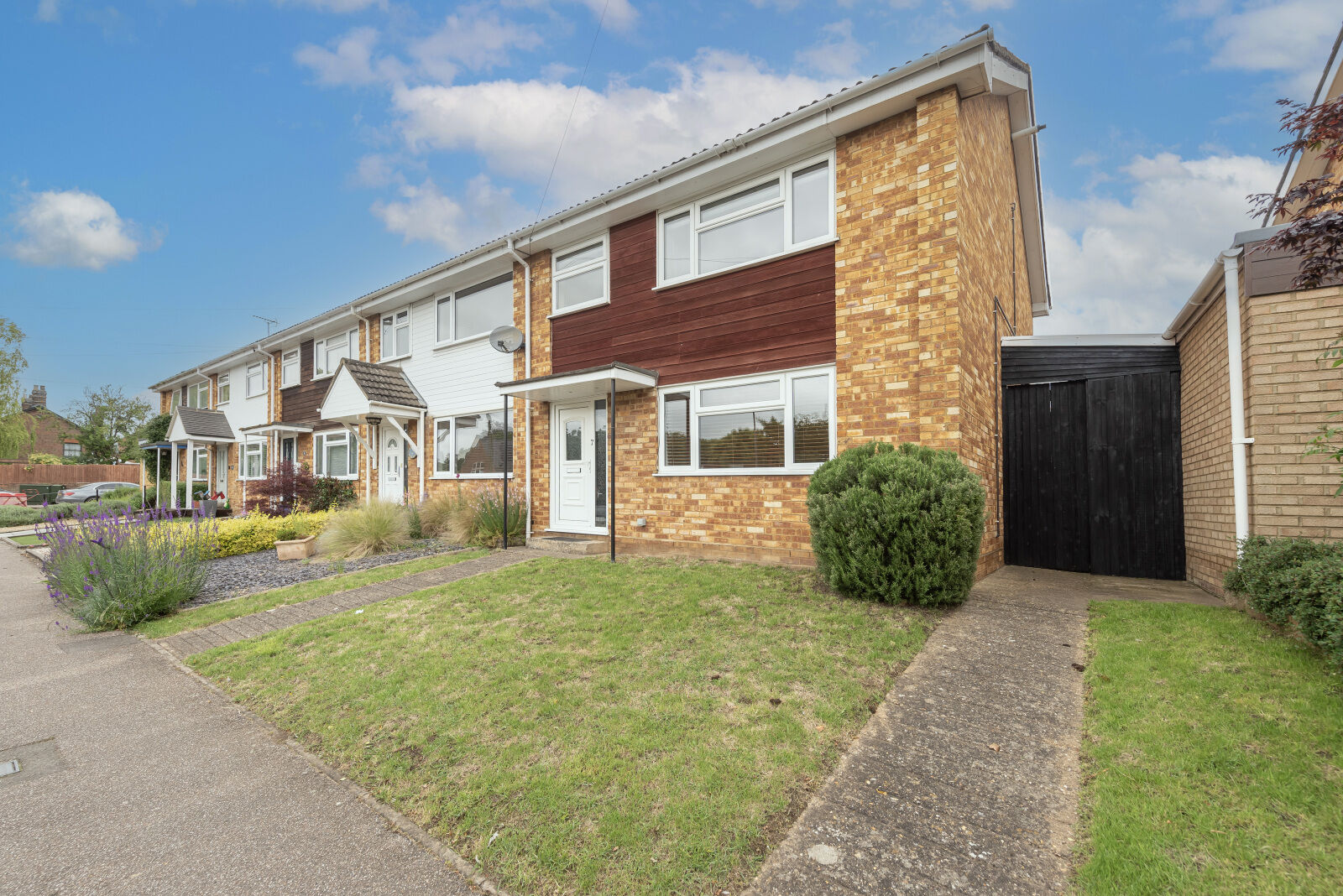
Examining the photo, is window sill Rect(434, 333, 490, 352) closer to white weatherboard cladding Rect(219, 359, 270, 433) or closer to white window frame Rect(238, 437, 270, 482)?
white window frame Rect(238, 437, 270, 482)

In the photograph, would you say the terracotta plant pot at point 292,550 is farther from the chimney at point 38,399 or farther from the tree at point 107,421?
the chimney at point 38,399

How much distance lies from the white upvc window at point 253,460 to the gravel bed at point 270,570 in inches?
379

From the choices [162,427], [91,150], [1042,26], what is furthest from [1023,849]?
[162,427]

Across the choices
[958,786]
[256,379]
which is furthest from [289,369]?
[958,786]

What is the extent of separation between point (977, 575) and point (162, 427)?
31.3 meters

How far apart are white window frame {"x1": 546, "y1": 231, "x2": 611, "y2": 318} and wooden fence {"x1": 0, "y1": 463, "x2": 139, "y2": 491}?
120 feet

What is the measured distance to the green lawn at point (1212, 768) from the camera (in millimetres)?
1970

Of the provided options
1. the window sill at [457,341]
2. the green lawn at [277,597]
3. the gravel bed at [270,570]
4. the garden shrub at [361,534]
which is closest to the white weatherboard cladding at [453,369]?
the window sill at [457,341]

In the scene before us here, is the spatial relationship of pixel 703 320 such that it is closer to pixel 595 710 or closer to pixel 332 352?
pixel 595 710

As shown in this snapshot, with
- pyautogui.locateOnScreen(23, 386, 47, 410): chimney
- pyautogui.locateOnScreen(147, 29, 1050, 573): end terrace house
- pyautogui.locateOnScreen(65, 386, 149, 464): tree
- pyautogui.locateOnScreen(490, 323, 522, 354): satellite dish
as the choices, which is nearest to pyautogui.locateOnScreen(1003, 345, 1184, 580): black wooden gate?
pyautogui.locateOnScreen(147, 29, 1050, 573): end terrace house

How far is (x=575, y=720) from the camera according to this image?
10.6 ft

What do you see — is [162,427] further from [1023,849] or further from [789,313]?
[1023,849]

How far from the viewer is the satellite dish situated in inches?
420

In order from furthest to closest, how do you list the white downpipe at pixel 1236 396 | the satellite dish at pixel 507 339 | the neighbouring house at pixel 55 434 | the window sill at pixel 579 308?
the neighbouring house at pixel 55 434, the satellite dish at pixel 507 339, the window sill at pixel 579 308, the white downpipe at pixel 1236 396
